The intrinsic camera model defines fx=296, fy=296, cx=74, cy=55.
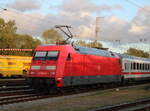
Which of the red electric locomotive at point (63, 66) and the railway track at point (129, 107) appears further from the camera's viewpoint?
the red electric locomotive at point (63, 66)

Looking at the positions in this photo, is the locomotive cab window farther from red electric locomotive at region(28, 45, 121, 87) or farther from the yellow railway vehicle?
the yellow railway vehicle

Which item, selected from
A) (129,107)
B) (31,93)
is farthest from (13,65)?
(129,107)

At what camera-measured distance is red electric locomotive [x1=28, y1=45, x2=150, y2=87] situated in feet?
61.5

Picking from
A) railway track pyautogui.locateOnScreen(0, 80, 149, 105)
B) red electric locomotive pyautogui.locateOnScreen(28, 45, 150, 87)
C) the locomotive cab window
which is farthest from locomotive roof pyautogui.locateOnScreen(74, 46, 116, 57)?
railway track pyautogui.locateOnScreen(0, 80, 149, 105)

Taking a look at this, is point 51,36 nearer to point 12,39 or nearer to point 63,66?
→ point 12,39

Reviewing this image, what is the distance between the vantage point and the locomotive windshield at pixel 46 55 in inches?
763

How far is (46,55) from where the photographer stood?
19.7m

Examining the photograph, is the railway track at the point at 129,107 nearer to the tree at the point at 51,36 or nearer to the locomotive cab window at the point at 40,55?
the locomotive cab window at the point at 40,55

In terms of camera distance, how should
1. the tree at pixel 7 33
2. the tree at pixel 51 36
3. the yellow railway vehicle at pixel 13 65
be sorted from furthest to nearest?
the tree at pixel 51 36, the tree at pixel 7 33, the yellow railway vehicle at pixel 13 65

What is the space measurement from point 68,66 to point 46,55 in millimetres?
1704

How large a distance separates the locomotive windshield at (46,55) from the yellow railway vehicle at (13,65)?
20.5 m

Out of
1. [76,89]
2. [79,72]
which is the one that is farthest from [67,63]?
[76,89]

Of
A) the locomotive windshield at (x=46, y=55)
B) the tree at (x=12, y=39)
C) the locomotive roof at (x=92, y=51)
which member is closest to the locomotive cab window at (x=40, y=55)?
the locomotive windshield at (x=46, y=55)

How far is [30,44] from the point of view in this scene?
8131 centimetres
